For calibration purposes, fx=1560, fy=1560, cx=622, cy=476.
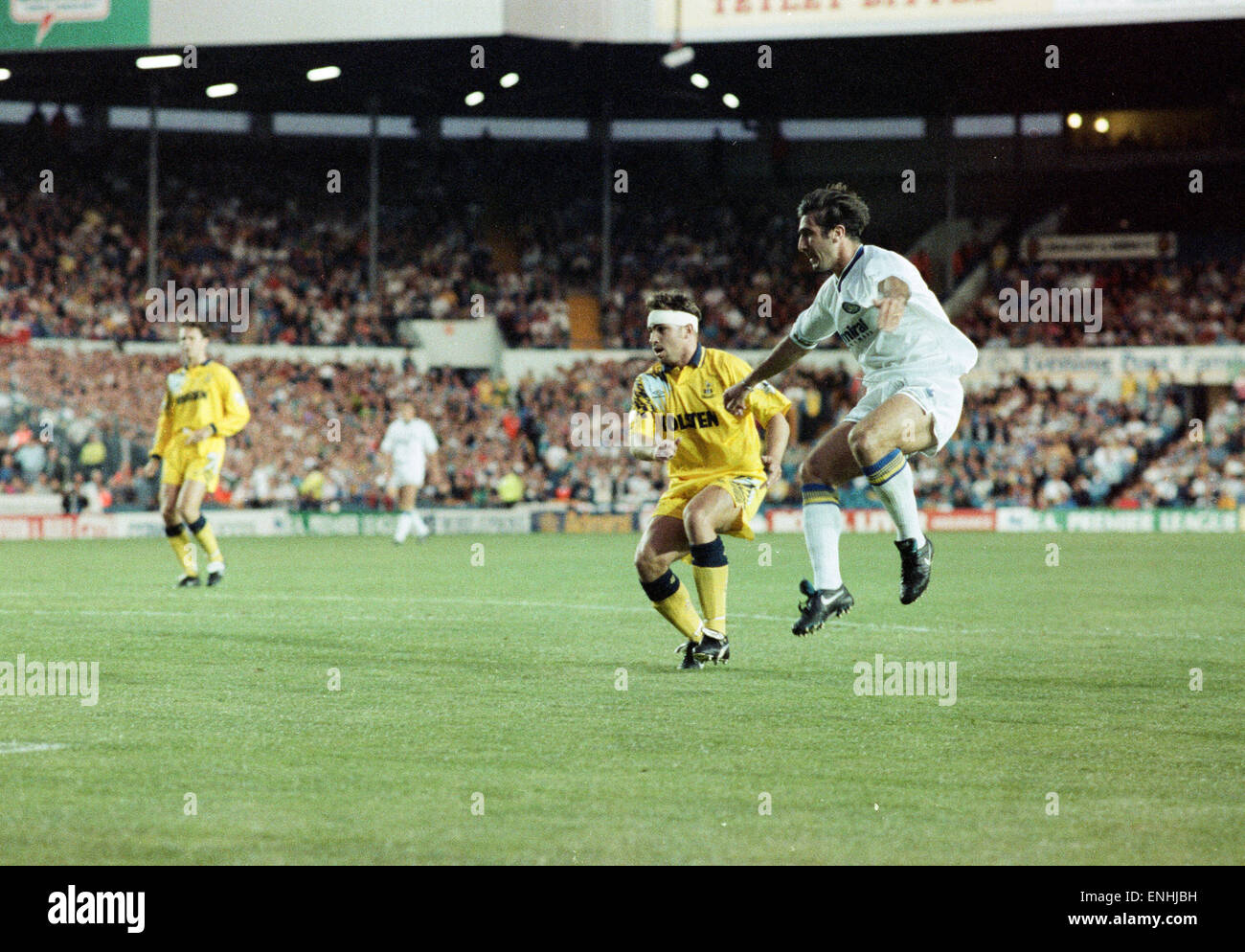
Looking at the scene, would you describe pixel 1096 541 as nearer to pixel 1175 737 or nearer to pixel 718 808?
pixel 1175 737

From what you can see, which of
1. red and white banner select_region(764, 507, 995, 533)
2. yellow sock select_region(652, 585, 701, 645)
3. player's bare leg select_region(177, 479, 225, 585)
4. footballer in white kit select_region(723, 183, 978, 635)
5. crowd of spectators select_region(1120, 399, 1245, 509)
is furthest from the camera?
crowd of spectators select_region(1120, 399, 1245, 509)

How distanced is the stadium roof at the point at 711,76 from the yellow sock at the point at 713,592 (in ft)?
78.7

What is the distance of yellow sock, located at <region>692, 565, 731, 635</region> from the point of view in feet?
32.2

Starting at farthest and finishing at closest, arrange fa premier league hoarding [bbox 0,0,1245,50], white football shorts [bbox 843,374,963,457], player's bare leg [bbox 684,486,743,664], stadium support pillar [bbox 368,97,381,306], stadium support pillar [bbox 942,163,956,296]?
stadium support pillar [bbox 942,163,956,296], stadium support pillar [bbox 368,97,381,306], fa premier league hoarding [bbox 0,0,1245,50], player's bare leg [bbox 684,486,743,664], white football shorts [bbox 843,374,963,457]

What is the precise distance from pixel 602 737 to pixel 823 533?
7.03ft

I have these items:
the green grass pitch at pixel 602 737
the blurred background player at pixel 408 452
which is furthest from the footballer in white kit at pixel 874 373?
the blurred background player at pixel 408 452

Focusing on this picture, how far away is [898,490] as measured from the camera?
848cm

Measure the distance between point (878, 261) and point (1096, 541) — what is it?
69.5ft

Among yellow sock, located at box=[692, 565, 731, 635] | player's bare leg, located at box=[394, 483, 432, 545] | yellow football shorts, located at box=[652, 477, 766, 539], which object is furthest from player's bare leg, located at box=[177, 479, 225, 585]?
player's bare leg, located at box=[394, 483, 432, 545]

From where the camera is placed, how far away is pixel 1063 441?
113 feet

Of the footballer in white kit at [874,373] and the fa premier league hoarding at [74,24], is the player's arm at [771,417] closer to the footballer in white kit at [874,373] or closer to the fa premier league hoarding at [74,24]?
the footballer in white kit at [874,373]
